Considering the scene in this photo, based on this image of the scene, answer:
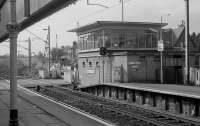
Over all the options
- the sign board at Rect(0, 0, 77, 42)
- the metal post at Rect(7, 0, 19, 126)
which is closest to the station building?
the sign board at Rect(0, 0, 77, 42)

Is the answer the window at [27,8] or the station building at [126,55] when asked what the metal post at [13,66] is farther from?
the station building at [126,55]

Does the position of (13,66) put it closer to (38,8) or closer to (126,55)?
(38,8)

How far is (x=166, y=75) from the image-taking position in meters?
32.4

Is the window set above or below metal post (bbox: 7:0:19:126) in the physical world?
above

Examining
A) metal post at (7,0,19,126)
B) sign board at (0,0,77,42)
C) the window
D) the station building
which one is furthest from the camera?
the station building

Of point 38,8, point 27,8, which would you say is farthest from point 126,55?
point 38,8

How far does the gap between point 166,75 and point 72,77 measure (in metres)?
15.5

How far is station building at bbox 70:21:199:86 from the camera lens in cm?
3225

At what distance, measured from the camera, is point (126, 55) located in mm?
31891

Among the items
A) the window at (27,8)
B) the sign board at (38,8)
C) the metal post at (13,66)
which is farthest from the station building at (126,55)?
the metal post at (13,66)

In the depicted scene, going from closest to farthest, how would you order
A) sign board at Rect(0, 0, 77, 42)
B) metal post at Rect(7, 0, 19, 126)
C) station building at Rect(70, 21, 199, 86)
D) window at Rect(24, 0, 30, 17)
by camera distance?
metal post at Rect(7, 0, 19, 126) → sign board at Rect(0, 0, 77, 42) → window at Rect(24, 0, 30, 17) → station building at Rect(70, 21, 199, 86)

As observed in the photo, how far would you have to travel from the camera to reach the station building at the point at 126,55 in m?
32.2

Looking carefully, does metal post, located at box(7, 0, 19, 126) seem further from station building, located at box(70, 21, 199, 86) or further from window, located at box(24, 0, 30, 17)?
station building, located at box(70, 21, 199, 86)

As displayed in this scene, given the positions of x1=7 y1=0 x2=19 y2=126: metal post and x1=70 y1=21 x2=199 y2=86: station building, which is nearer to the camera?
x1=7 y1=0 x2=19 y2=126: metal post
